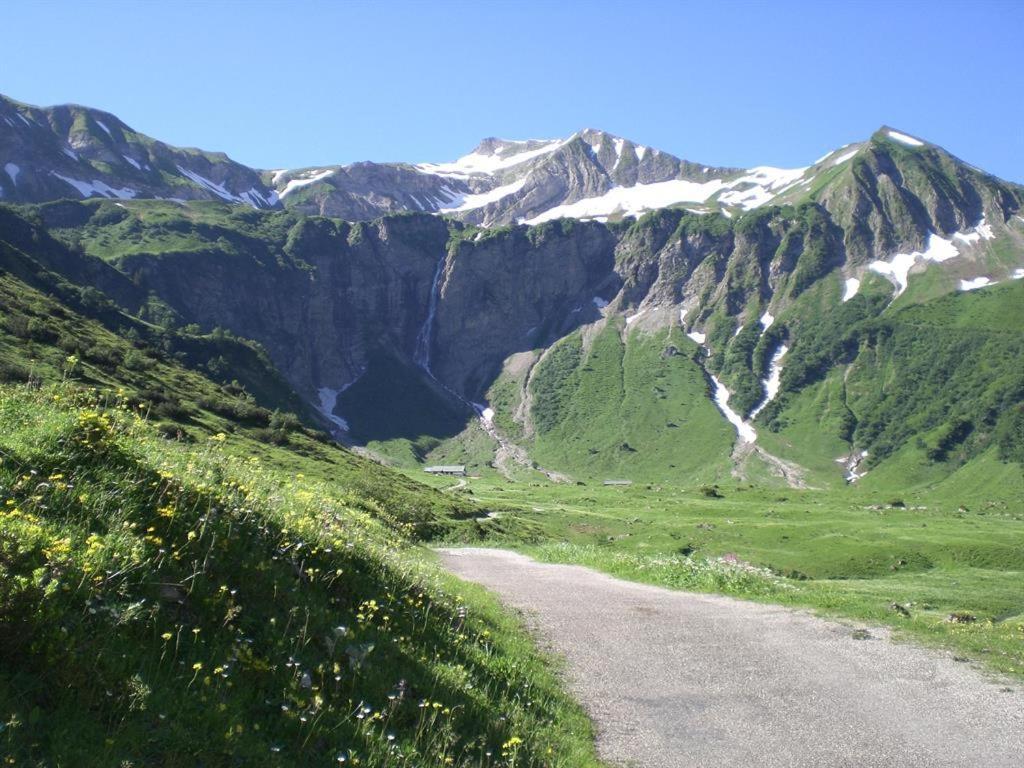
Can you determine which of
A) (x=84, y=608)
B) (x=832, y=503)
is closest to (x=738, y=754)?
(x=84, y=608)

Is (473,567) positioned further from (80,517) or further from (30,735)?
(30,735)

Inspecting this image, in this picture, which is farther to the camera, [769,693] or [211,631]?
[769,693]

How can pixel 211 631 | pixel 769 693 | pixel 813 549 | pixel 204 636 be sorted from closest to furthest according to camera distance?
pixel 204 636 → pixel 211 631 → pixel 769 693 → pixel 813 549

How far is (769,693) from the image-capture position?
39.4 ft

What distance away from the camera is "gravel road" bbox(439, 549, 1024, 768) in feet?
32.0

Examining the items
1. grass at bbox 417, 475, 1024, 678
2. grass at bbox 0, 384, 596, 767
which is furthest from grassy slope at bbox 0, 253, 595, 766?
grass at bbox 417, 475, 1024, 678

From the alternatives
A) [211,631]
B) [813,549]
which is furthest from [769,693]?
[813,549]

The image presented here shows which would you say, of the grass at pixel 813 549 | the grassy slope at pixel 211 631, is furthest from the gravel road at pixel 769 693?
the grass at pixel 813 549

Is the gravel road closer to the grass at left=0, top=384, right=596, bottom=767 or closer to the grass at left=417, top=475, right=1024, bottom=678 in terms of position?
the grass at left=0, top=384, right=596, bottom=767

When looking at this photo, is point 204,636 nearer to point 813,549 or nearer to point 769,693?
point 769,693

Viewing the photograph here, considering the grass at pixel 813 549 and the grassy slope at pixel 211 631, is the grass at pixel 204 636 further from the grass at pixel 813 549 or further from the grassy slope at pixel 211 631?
the grass at pixel 813 549

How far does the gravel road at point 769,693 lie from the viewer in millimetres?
9742

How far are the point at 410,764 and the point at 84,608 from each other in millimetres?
3678

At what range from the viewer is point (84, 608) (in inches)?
265
